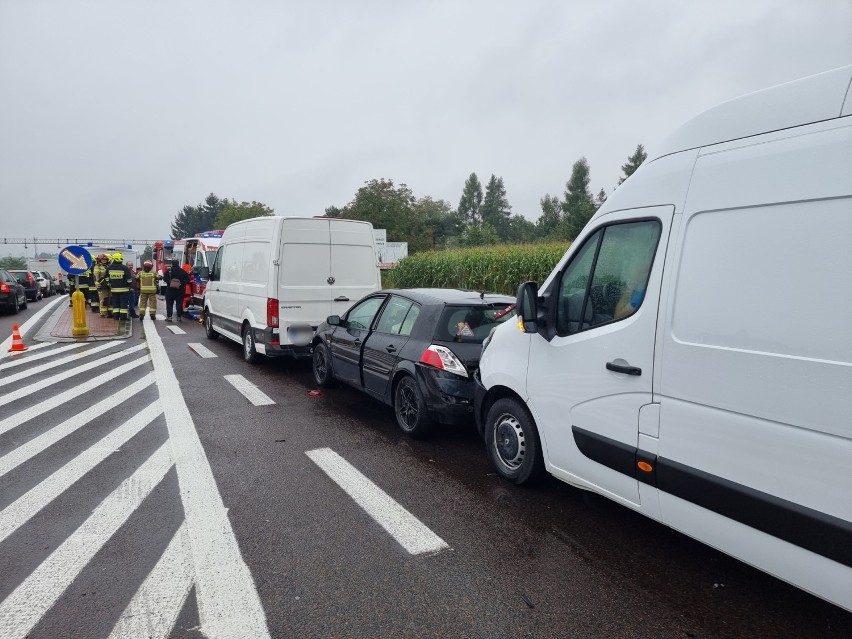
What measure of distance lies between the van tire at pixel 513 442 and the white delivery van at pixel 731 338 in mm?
434

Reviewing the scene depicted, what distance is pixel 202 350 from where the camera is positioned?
445 inches

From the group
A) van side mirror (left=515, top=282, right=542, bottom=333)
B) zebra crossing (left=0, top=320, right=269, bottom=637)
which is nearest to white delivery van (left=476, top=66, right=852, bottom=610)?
van side mirror (left=515, top=282, right=542, bottom=333)

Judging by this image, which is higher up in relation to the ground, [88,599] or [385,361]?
[385,361]

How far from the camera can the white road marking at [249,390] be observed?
7.14m

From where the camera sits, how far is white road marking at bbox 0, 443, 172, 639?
107 inches

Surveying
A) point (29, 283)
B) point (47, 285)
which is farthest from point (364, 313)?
point (47, 285)

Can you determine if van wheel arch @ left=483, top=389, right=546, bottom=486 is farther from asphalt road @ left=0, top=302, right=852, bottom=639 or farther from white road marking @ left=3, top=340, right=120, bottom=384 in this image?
white road marking @ left=3, top=340, right=120, bottom=384

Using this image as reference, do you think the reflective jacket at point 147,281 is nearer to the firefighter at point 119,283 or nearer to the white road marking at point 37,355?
the firefighter at point 119,283

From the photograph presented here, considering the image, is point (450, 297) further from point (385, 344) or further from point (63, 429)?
point (63, 429)

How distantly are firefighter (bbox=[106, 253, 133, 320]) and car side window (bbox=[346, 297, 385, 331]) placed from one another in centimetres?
1049

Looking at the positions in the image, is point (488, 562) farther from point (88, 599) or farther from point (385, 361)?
point (385, 361)

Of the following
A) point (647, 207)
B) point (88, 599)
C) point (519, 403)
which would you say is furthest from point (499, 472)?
point (88, 599)

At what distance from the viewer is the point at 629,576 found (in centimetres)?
312

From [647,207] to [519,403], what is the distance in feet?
5.77
